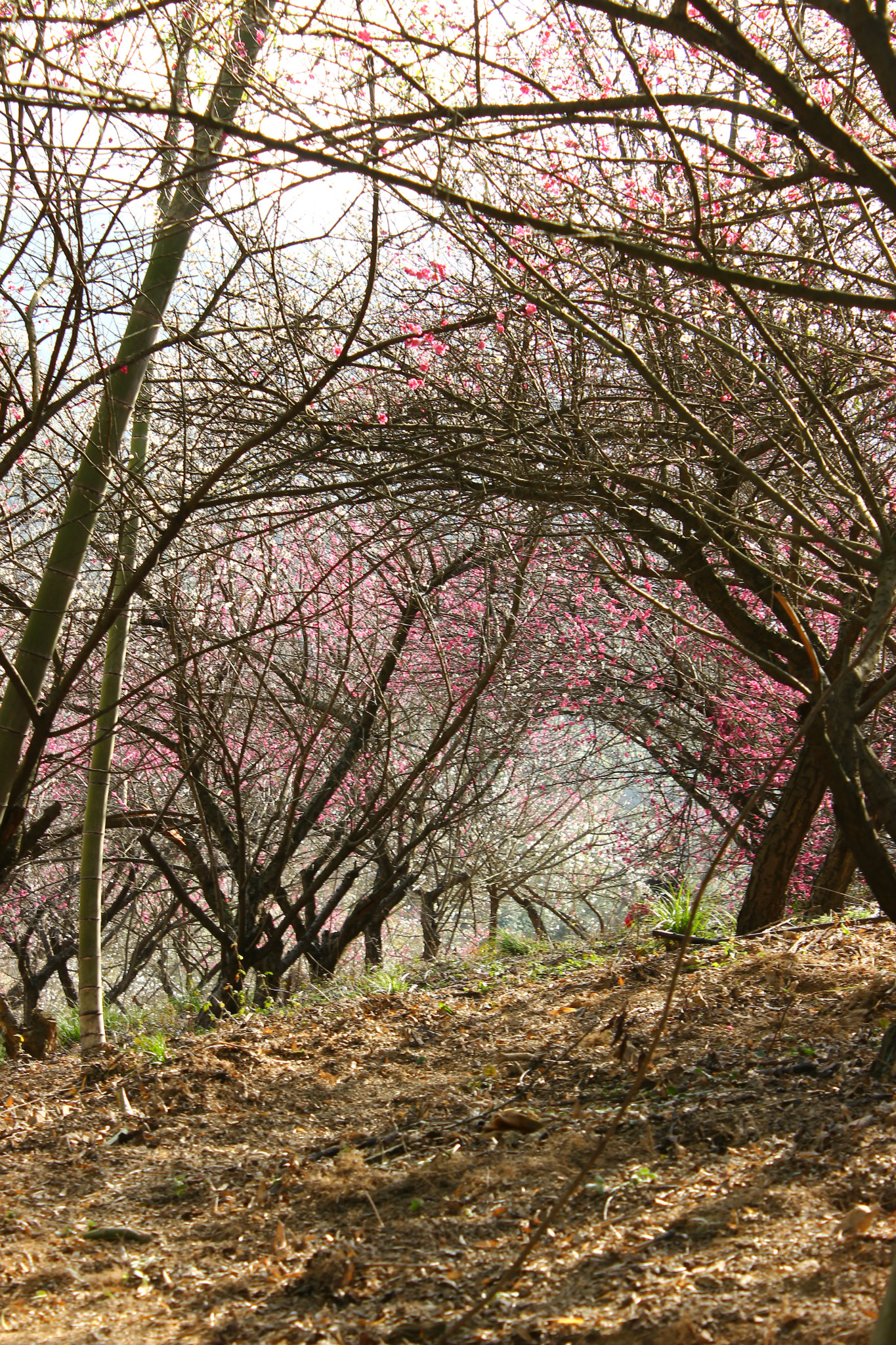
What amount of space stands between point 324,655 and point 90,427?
4.37 meters

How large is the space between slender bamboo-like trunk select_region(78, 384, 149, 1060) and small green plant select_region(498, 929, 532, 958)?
3.04 meters

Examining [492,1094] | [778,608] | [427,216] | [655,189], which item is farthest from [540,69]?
[492,1094]

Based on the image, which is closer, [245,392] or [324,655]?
[245,392]

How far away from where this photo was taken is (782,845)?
5.40 m

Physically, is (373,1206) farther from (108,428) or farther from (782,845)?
(782,845)

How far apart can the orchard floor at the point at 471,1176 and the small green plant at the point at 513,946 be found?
90.0 inches

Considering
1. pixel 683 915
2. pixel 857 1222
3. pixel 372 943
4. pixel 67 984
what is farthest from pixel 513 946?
pixel 67 984

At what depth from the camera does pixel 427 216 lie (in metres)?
2.48

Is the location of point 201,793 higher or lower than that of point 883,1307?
higher

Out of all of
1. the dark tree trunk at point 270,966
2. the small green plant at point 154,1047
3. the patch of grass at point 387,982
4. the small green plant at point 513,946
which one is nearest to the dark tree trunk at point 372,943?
the dark tree trunk at point 270,966

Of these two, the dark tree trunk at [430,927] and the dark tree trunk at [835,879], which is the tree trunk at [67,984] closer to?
the dark tree trunk at [430,927]

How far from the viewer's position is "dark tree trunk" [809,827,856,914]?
6.06 m

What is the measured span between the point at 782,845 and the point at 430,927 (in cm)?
417

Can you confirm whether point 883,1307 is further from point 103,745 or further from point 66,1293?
point 103,745
